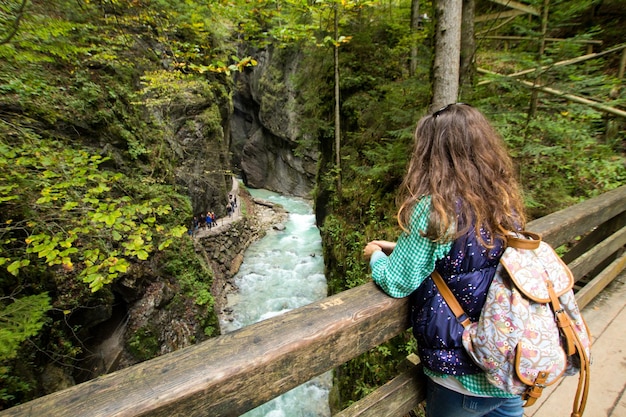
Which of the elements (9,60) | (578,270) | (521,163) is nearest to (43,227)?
(9,60)

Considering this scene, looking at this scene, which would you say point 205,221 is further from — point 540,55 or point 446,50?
point 540,55

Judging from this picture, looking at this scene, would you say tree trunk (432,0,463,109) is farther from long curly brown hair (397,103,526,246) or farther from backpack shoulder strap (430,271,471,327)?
backpack shoulder strap (430,271,471,327)

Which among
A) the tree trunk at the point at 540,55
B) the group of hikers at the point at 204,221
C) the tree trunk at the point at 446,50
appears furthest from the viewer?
the group of hikers at the point at 204,221

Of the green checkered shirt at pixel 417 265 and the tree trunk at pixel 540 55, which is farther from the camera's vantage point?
the tree trunk at pixel 540 55

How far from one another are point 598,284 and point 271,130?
98.7ft

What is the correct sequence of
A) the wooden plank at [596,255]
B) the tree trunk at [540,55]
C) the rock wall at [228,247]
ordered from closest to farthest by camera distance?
the wooden plank at [596,255] → the tree trunk at [540,55] → the rock wall at [228,247]

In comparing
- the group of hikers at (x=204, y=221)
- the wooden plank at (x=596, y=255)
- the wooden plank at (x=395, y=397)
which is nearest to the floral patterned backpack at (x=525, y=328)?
the wooden plank at (x=395, y=397)

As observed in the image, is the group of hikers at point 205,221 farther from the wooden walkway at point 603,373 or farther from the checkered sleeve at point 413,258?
the checkered sleeve at point 413,258

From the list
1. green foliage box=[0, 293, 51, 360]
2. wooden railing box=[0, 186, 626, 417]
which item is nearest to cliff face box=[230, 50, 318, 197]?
green foliage box=[0, 293, 51, 360]

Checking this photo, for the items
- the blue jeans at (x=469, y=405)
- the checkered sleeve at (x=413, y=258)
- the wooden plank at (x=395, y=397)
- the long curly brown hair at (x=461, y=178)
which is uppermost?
the long curly brown hair at (x=461, y=178)

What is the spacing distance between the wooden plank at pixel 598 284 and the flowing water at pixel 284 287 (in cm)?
699

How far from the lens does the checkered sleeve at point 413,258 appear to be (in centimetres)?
113

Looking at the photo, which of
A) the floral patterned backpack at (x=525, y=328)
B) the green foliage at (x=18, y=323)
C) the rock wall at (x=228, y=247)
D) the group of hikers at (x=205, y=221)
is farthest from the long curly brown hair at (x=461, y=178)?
the group of hikers at (x=205, y=221)

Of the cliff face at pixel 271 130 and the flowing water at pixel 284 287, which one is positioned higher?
the cliff face at pixel 271 130
